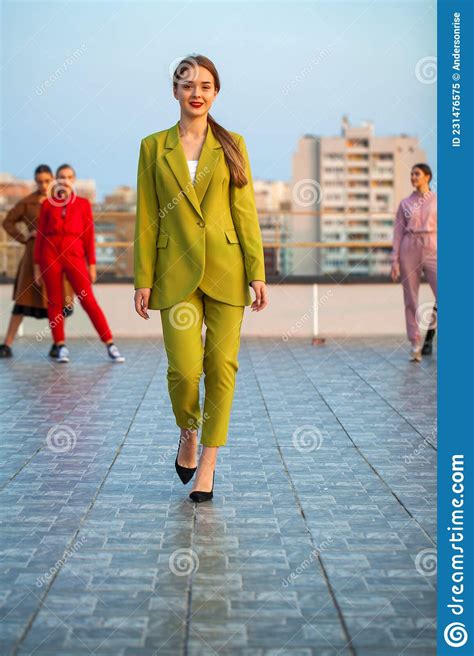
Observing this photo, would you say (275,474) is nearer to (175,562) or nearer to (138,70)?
(175,562)

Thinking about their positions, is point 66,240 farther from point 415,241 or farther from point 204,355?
point 204,355

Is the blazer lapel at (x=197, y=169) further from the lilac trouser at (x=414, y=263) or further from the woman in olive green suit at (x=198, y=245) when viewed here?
the lilac trouser at (x=414, y=263)

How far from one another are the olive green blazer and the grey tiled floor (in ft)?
3.01

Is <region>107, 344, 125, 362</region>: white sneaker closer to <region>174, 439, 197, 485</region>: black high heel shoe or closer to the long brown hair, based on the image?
<region>174, 439, 197, 485</region>: black high heel shoe

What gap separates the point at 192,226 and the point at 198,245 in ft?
0.27

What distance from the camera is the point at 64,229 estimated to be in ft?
32.5

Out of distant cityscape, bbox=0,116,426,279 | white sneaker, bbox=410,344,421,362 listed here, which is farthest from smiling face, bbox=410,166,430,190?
distant cityscape, bbox=0,116,426,279

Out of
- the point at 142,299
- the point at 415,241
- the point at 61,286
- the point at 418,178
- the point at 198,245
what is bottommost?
the point at 61,286

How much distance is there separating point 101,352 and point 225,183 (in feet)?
22.8

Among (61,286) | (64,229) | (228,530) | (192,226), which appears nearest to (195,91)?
(192,226)

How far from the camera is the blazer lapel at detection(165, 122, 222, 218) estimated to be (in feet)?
15.0
